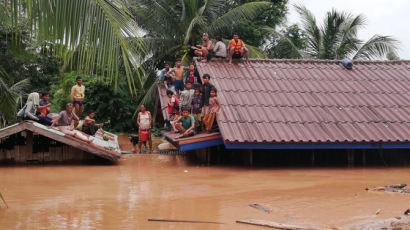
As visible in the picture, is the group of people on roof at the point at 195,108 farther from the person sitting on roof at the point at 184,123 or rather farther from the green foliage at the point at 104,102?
the green foliage at the point at 104,102

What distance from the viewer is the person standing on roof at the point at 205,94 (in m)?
12.8

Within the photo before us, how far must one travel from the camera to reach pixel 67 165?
13070 millimetres

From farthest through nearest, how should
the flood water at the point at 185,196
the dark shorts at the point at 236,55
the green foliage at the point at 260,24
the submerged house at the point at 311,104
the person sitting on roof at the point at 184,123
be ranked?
the green foliage at the point at 260,24 → the dark shorts at the point at 236,55 → the person sitting on roof at the point at 184,123 → the submerged house at the point at 311,104 → the flood water at the point at 185,196

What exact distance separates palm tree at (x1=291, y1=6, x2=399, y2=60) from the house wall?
12.2 meters

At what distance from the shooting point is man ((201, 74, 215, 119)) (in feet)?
42.0

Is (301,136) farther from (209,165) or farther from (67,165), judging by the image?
(67,165)

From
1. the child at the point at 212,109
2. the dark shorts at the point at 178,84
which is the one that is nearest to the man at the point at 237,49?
the dark shorts at the point at 178,84

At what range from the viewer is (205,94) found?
1286cm

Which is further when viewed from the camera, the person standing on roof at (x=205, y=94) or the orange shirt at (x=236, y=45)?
the orange shirt at (x=236, y=45)

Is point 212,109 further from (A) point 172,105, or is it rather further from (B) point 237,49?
(B) point 237,49

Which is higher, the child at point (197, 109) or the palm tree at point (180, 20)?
the palm tree at point (180, 20)

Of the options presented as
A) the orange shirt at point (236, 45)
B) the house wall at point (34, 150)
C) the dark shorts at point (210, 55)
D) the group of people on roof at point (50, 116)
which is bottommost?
the house wall at point (34, 150)

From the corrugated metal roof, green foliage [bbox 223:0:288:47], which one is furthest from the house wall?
green foliage [bbox 223:0:288:47]

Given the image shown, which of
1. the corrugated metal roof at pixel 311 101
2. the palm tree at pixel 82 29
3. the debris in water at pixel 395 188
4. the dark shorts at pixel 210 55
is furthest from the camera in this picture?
the dark shorts at pixel 210 55
